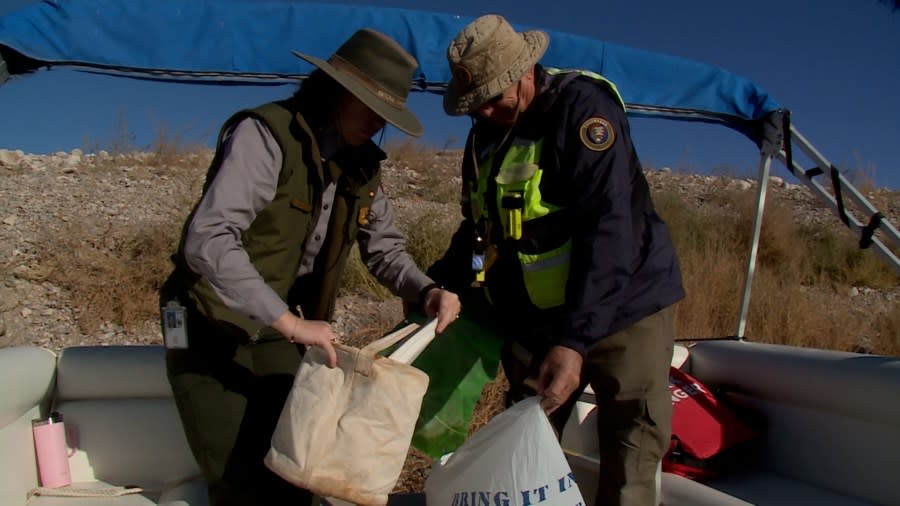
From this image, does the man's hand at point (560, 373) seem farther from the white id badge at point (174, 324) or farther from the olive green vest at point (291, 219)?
the white id badge at point (174, 324)

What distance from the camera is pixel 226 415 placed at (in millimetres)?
2031

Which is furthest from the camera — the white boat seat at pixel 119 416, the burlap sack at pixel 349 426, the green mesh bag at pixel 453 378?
the white boat seat at pixel 119 416

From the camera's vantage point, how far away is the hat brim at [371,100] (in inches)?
78.4

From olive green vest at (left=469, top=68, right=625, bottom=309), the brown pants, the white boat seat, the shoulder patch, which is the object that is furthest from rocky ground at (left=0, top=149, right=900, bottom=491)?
the shoulder patch

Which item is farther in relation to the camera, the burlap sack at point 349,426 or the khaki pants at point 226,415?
the khaki pants at point 226,415

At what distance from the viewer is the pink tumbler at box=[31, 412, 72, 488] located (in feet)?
8.27

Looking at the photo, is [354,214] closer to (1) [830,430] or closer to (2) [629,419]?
(2) [629,419]

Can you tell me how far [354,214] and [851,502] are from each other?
7.26 feet

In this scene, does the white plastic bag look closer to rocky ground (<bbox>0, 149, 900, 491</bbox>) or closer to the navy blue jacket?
the navy blue jacket

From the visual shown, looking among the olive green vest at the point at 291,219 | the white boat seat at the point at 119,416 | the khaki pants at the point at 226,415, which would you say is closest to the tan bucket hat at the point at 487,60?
the olive green vest at the point at 291,219

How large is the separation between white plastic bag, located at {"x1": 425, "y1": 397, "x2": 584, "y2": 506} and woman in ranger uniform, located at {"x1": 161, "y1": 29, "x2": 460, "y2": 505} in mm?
399

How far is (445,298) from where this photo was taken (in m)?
2.25

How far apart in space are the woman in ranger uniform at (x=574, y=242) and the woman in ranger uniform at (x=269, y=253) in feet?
0.81

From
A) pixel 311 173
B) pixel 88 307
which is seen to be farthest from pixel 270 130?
pixel 88 307
